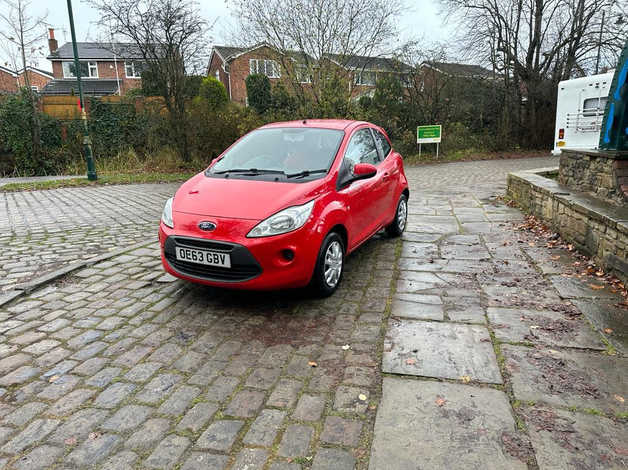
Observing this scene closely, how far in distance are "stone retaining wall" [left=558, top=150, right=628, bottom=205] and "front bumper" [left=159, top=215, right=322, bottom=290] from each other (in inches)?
172

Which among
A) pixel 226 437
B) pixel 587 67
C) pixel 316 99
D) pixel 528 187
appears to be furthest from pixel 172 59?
pixel 587 67

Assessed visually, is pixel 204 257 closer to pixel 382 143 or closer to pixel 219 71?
pixel 382 143

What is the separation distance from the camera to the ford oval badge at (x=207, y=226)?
3.77m

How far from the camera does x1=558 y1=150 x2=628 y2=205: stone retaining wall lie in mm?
5719

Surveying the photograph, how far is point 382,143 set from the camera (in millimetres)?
6113

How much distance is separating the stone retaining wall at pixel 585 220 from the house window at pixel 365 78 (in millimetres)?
13146

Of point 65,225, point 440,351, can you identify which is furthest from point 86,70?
point 440,351

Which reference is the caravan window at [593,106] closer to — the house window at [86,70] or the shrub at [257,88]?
the shrub at [257,88]

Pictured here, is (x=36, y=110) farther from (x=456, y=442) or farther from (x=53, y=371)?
(x=456, y=442)

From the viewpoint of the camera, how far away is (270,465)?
217 centimetres

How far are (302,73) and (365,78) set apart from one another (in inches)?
156

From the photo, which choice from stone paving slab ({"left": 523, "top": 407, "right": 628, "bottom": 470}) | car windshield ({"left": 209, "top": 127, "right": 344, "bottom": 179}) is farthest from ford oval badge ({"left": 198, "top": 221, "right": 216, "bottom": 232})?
stone paving slab ({"left": 523, "top": 407, "right": 628, "bottom": 470})

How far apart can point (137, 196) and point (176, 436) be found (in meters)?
9.58

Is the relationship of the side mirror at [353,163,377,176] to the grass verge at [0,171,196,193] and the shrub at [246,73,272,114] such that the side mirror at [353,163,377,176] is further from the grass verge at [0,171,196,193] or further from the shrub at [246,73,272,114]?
the shrub at [246,73,272,114]
